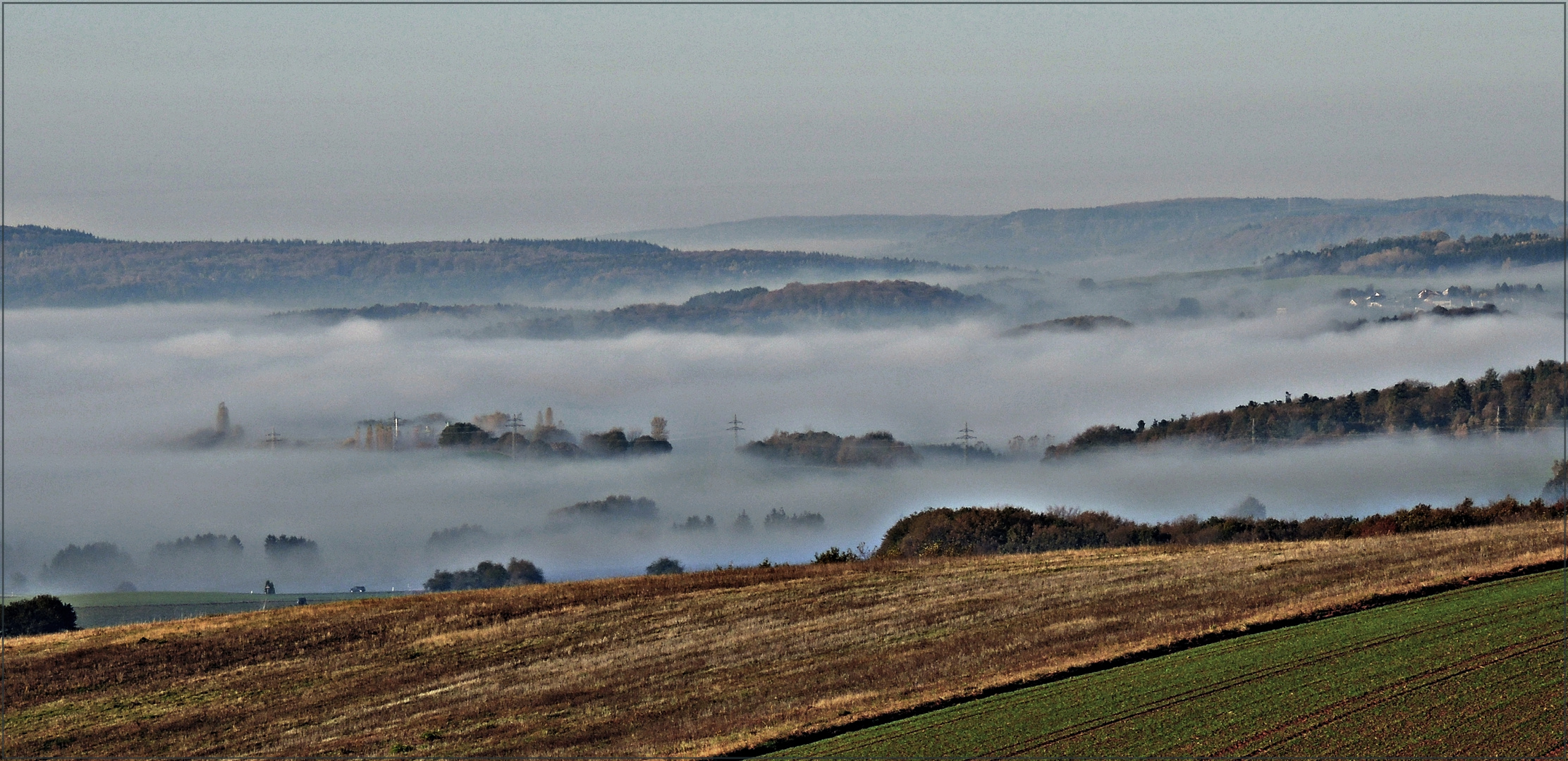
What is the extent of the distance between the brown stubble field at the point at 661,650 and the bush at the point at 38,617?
2630 centimetres

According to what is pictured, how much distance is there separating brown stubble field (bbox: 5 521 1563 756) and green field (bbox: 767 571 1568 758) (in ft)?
5.50

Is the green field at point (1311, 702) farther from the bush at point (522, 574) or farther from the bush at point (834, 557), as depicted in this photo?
the bush at point (522, 574)

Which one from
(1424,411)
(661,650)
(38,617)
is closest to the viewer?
(661,650)

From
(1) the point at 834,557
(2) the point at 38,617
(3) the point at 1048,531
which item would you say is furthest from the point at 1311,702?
(3) the point at 1048,531

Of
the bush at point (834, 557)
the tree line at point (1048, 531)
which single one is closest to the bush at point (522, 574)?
the tree line at point (1048, 531)

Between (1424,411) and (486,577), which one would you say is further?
(1424,411)

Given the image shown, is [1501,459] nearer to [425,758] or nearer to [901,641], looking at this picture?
[901,641]

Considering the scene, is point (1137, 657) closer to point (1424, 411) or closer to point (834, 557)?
point (834, 557)

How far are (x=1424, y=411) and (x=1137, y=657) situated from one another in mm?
170885

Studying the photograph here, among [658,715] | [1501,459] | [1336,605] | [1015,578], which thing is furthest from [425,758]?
[1501,459]

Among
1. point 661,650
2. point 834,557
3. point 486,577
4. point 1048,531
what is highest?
point 661,650

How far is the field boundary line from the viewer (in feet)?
73.6

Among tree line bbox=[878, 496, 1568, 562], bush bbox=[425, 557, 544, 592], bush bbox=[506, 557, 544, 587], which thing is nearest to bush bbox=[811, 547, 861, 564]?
tree line bbox=[878, 496, 1568, 562]

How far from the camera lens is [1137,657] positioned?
85.1 feet
